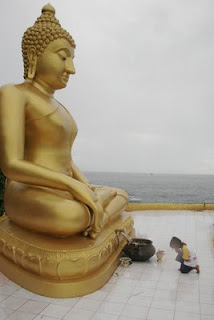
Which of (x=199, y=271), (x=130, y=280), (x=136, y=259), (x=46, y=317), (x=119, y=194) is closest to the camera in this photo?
(x=46, y=317)

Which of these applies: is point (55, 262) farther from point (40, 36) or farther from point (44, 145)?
point (40, 36)

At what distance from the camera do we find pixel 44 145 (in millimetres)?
4918

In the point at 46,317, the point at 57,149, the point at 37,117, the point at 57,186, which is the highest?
the point at 37,117

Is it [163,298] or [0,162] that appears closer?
[163,298]

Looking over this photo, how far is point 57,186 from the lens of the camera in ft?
14.5

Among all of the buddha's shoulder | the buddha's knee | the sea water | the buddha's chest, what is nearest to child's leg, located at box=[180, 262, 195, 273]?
the buddha's knee

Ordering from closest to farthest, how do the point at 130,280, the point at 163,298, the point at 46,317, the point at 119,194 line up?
the point at 46,317
the point at 163,298
the point at 130,280
the point at 119,194

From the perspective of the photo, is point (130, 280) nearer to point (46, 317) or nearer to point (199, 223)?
point (46, 317)

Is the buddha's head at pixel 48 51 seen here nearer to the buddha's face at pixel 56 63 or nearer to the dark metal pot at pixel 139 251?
the buddha's face at pixel 56 63

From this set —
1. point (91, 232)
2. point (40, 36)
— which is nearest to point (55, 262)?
point (91, 232)

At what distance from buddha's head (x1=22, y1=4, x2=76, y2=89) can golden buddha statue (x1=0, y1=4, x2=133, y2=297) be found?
0.01m

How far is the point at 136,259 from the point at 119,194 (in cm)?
127

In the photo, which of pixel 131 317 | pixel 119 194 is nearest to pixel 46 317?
pixel 131 317

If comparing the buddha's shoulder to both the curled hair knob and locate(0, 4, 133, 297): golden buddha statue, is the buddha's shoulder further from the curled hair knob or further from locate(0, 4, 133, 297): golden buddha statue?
the curled hair knob
